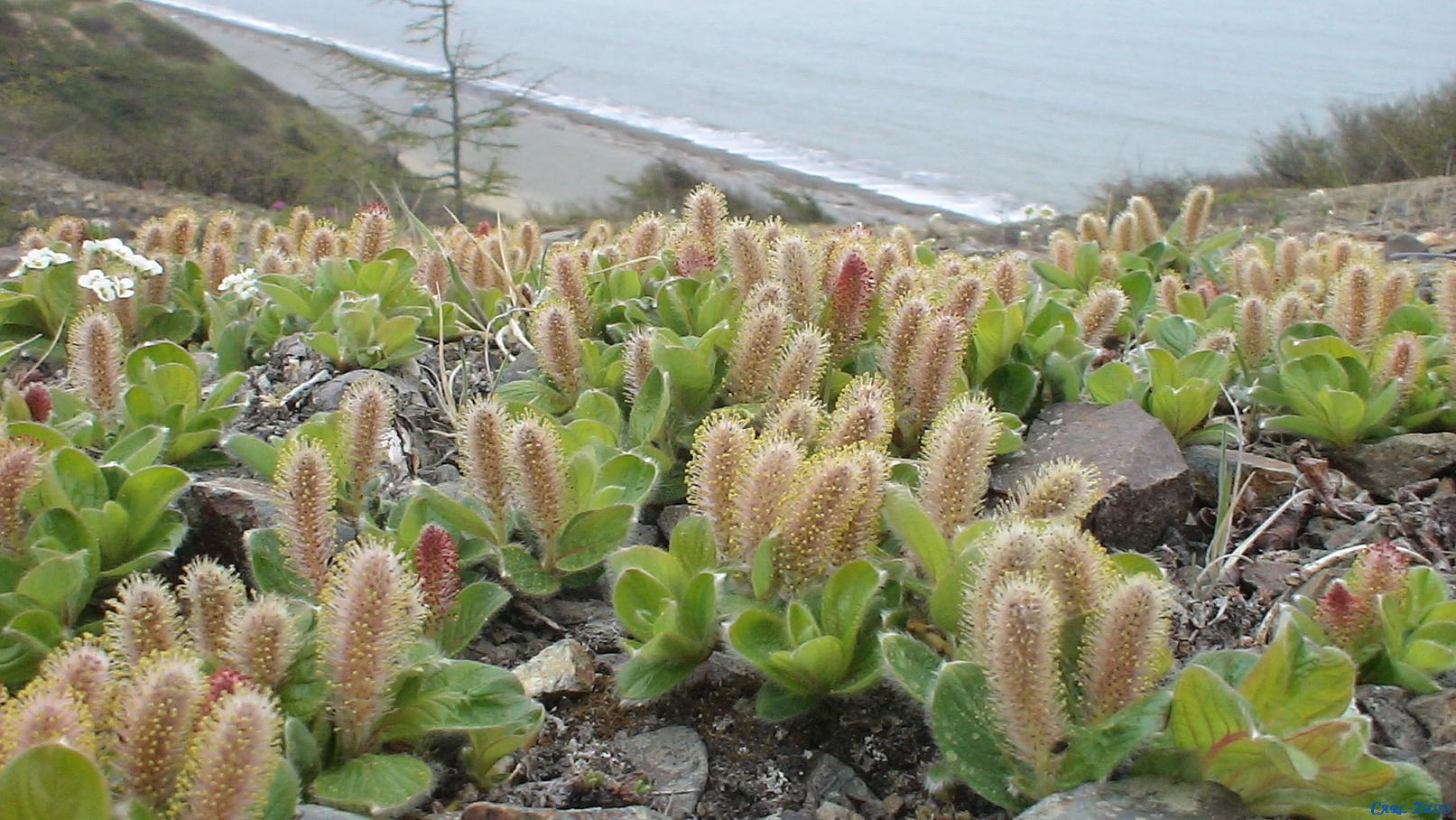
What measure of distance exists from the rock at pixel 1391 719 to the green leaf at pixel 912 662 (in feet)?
2.21

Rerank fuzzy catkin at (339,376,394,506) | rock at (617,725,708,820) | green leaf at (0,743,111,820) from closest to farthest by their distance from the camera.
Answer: green leaf at (0,743,111,820), rock at (617,725,708,820), fuzzy catkin at (339,376,394,506)

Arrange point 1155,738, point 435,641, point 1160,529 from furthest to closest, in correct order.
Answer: point 1160,529, point 435,641, point 1155,738

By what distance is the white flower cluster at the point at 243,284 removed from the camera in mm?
3438

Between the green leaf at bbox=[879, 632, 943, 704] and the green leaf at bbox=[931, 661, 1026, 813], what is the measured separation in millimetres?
31

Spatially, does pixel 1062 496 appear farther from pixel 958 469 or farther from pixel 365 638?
pixel 365 638

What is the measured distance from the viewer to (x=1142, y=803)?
1.67 metres

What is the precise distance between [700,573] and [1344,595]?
1081mm

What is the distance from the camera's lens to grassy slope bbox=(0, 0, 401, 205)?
2381cm

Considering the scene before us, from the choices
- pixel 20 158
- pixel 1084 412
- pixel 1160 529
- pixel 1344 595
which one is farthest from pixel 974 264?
pixel 20 158

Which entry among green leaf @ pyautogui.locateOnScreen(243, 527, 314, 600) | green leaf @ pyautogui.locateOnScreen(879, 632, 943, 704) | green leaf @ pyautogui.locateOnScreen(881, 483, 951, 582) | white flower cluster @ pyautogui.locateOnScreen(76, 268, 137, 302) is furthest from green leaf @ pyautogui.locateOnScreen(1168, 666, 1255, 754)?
white flower cluster @ pyautogui.locateOnScreen(76, 268, 137, 302)

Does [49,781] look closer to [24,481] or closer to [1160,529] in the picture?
[24,481]

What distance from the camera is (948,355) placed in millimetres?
2602

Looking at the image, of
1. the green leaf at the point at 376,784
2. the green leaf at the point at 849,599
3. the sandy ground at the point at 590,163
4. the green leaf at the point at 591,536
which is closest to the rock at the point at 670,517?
the green leaf at the point at 591,536

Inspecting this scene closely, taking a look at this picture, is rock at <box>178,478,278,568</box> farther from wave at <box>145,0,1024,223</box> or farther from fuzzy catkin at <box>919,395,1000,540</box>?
wave at <box>145,0,1024,223</box>
